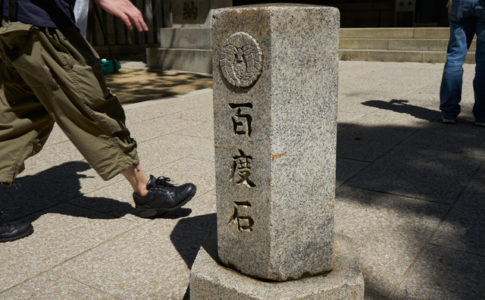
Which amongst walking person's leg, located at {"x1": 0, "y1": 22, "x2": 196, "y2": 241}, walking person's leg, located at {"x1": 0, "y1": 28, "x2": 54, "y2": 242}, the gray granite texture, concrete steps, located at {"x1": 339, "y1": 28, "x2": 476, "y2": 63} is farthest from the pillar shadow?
concrete steps, located at {"x1": 339, "y1": 28, "x2": 476, "y2": 63}

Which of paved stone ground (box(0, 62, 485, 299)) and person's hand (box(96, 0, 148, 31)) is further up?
person's hand (box(96, 0, 148, 31))

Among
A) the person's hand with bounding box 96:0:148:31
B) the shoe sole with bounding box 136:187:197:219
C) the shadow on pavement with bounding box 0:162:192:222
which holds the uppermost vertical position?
the person's hand with bounding box 96:0:148:31

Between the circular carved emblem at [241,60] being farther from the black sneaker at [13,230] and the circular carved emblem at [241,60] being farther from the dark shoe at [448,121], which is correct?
Result: the dark shoe at [448,121]

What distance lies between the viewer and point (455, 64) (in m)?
4.81

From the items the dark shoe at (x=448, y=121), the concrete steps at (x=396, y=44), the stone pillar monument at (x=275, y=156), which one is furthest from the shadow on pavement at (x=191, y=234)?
the concrete steps at (x=396, y=44)

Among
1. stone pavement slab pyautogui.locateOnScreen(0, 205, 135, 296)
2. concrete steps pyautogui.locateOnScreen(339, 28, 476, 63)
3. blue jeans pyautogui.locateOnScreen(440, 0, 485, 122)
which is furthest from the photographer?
concrete steps pyautogui.locateOnScreen(339, 28, 476, 63)

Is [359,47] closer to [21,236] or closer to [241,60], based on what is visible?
[21,236]

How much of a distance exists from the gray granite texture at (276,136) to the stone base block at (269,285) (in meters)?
0.04

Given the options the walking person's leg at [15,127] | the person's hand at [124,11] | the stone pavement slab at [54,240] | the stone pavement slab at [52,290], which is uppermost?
the person's hand at [124,11]

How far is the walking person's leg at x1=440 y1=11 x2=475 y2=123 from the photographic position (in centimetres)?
471

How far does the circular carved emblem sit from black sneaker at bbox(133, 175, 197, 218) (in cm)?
120

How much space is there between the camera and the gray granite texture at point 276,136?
166 cm

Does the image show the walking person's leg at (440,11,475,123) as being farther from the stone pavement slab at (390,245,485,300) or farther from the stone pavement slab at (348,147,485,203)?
the stone pavement slab at (390,245,485,300)

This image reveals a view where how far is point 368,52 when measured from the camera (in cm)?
1165
